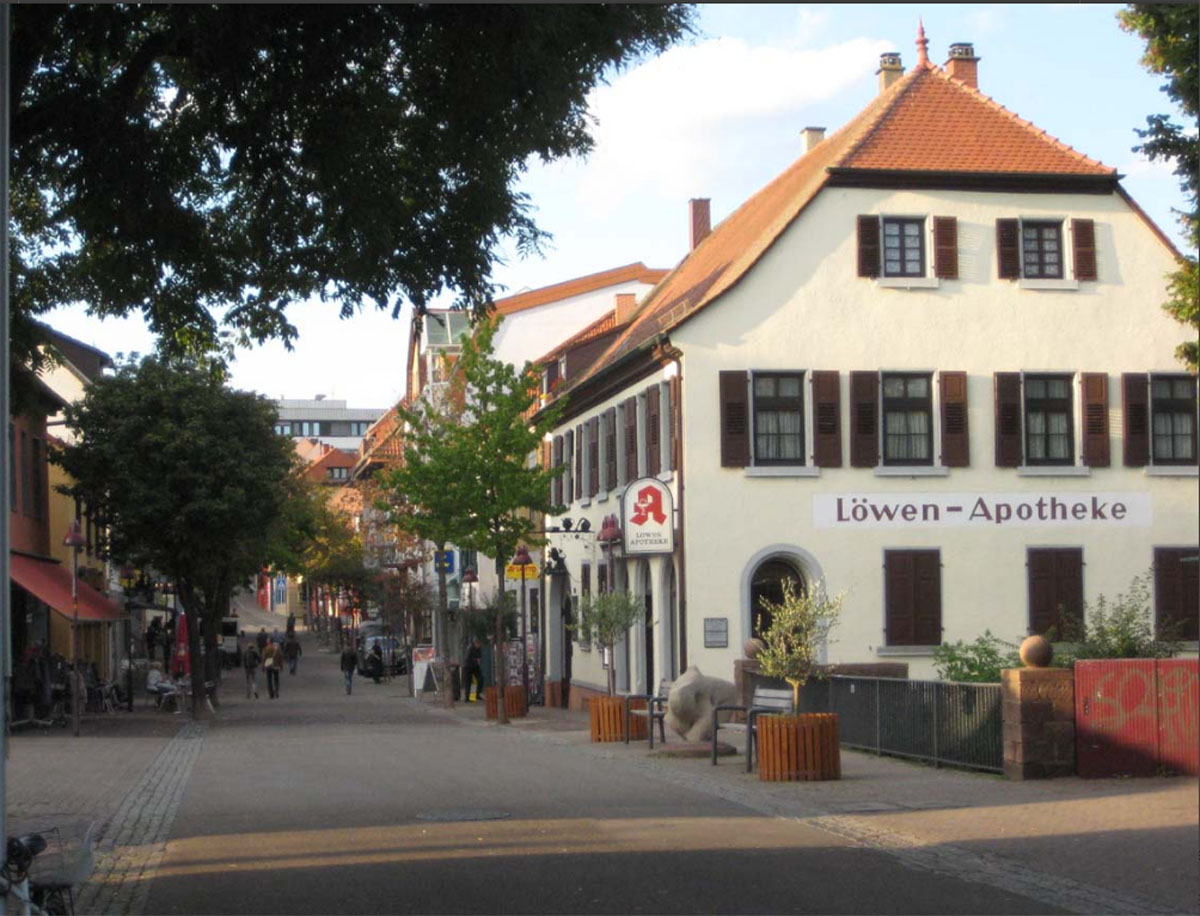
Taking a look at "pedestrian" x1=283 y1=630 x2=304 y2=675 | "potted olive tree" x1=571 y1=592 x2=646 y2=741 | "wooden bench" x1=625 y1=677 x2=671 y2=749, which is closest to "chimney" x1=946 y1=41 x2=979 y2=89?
"potted olive tree" x1=571 y1=592 x2=646 y2=741

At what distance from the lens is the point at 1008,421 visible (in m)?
32.8

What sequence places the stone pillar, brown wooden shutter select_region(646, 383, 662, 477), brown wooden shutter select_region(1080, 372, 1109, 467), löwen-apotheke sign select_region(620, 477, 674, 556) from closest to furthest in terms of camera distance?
the stone pillar, brown wooden shutter select_region(1080, 372, 1109, 467), löwen-apotheke sign select_region(620, 477, 674, 556), brown wooden shutter select_region(646, 383, 662, 477)

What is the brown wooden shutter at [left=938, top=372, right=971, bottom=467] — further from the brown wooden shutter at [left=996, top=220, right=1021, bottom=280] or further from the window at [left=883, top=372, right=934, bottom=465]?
the brown wooden shutter at [left=996, top=220, right=1021, bottom=280]

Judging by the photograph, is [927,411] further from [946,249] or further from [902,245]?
[902,245]

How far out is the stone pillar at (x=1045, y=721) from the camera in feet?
56.4

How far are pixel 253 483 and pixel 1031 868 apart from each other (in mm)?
27924

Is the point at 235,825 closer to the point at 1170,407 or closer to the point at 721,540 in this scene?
the point at 721,540

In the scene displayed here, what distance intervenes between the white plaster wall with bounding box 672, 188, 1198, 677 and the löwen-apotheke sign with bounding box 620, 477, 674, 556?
407mm

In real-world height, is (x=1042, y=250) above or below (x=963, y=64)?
below

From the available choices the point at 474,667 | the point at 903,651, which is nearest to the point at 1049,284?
the point at 903,651

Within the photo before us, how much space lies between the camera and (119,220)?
12.8 meters

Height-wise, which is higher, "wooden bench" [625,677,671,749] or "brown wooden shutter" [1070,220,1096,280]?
"brown wooden shutter" [1070,220,1096,280]

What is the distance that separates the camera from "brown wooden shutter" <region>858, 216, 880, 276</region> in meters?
32.8

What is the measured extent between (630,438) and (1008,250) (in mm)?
9037
